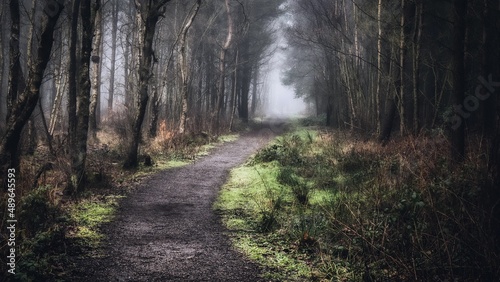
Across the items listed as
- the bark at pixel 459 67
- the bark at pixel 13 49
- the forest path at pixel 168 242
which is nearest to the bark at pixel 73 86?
the bark at pixel 13 49

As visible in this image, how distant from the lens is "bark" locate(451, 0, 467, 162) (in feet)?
23.6

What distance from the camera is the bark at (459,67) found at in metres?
7.18

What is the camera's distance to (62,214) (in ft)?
19.2

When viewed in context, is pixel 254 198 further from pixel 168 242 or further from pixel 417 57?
pixel 417 57

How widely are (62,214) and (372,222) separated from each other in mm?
4648

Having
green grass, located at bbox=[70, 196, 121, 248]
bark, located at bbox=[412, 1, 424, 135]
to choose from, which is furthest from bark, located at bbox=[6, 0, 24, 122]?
bark, located at bbox=[412, 1, 424, 135]

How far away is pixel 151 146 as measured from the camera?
548 inches

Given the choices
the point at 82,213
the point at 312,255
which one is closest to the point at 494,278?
the point at 312,255

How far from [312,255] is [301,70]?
3669 cm

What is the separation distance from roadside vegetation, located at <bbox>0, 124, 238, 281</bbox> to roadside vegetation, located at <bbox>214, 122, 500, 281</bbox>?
83.0 inches

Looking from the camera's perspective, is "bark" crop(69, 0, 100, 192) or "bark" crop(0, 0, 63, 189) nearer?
"bark" crop(0, 0, 63, 189)

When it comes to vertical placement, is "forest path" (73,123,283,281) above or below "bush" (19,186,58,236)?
below

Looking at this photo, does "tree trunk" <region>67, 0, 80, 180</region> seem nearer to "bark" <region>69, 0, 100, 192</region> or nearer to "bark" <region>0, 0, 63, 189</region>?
"bark" <region>69, 0, 100, 192</region>

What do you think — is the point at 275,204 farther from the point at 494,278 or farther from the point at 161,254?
the point at 494,278
